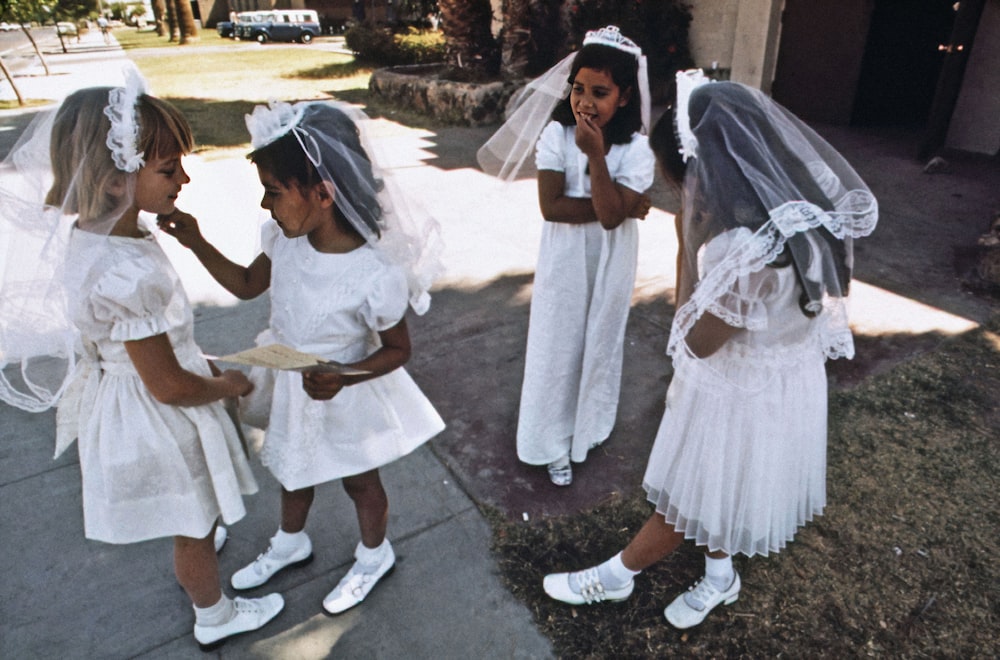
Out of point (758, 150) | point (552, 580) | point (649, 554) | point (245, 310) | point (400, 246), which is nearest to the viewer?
point (758, 150)

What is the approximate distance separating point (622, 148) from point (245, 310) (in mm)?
2898

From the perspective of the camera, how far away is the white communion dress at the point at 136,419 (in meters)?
1.52

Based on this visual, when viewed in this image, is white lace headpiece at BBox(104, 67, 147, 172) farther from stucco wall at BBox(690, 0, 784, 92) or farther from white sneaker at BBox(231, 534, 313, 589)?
stucco wall at BBox(690, 0, 784, 92)

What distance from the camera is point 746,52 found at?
9688 millimetres

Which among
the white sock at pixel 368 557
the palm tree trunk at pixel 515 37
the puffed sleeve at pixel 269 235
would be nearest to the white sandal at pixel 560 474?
the white sock at pixel 368 557

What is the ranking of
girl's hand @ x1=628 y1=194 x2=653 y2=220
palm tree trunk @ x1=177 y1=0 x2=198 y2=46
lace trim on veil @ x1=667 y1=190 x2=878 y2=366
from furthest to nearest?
palm tree trunk @ x1=177 y1=0 x2=198 y2=46 → girl's hand @ x1=628 y1=194 x2=653 y2=220 → lace trim on veil @ x1=667 y1=190 x2=878 y2=366

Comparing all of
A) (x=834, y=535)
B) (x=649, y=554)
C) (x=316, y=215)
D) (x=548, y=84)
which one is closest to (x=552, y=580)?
(x=649, y=554)

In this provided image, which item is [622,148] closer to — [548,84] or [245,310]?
[548,84]

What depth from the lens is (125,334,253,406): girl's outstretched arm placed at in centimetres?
156

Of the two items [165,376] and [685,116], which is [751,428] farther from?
[165,376]

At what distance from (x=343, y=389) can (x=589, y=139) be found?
1115 millimetres

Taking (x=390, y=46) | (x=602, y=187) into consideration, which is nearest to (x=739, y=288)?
(x=602, y=187)

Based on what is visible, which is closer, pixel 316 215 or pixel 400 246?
pixel 316 215

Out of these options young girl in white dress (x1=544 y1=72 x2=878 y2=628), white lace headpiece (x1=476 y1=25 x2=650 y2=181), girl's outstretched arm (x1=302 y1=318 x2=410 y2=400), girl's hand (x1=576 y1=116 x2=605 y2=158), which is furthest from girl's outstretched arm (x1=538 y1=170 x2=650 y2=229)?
girl's outstretched arm (x1=302 y1=318 x2=410 y2=400)
